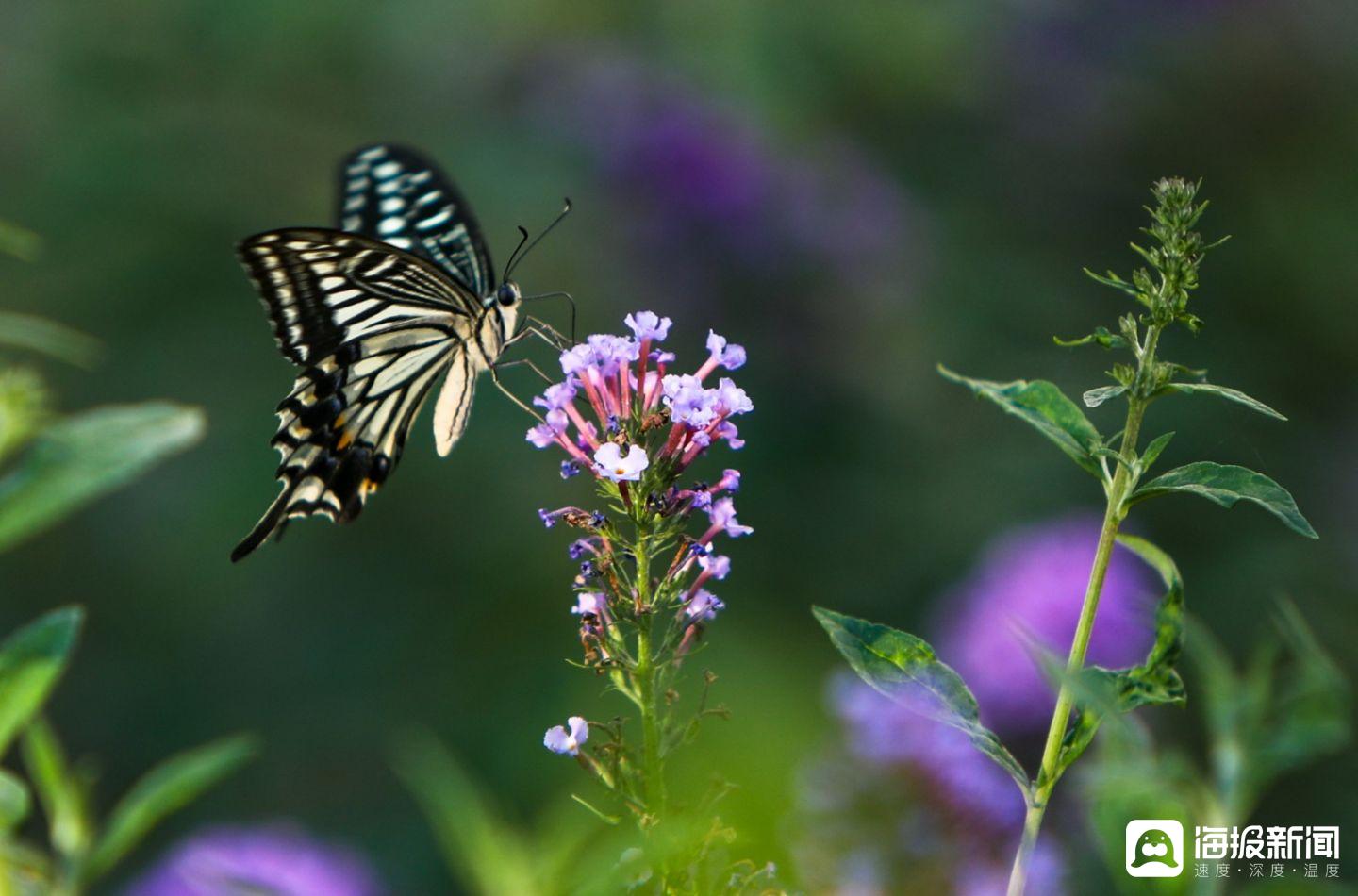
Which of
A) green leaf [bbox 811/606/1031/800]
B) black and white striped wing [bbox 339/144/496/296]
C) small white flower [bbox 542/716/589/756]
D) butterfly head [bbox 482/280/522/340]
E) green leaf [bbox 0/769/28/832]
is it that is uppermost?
black and white striped wing [bbox 339/144/496/296]

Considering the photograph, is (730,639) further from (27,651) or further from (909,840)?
(27,651)

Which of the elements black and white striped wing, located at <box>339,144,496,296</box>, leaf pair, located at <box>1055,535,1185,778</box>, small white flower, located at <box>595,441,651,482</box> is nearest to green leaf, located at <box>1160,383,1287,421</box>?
leaf pair, located at <box>1055,535,1185,778</box>

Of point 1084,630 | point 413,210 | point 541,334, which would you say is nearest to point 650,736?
point 1084,630

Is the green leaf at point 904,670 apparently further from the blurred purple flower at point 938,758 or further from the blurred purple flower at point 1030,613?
the blurred purple flower at point 1030,613

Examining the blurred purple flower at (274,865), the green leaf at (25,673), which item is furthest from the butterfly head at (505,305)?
the green leaf at (25,673)

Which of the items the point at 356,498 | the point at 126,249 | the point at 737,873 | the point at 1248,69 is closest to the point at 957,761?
the point at 737,873

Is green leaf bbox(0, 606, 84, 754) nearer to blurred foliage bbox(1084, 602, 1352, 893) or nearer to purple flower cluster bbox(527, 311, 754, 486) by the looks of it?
purple flower cluster bbox(527, 311, 754, 486)
